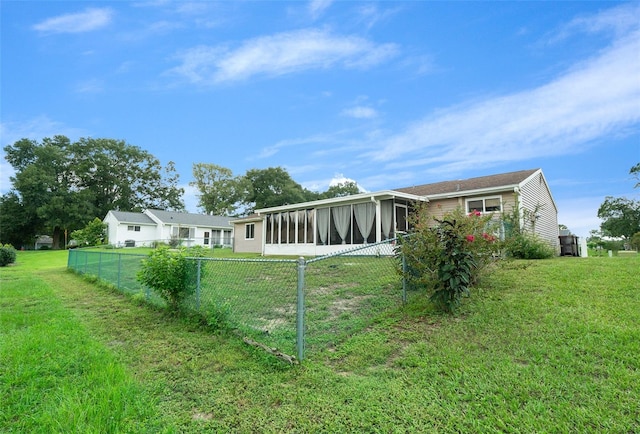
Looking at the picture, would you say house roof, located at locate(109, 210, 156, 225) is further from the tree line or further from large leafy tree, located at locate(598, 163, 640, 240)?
large leafy tree, located at locate(598, 163, 640, 240)

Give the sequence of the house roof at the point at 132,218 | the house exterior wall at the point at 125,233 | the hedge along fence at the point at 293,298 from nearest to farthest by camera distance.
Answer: the hedge along fence at the point at 293,298, the house exterior wall at the point at 125,233, the house roof at the point at 132,218

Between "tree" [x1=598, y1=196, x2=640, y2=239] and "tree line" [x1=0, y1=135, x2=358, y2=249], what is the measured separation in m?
27.5

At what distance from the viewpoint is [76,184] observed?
37.8 m

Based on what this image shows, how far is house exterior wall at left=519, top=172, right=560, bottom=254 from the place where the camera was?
1143cm

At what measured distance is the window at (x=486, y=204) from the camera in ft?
37.3

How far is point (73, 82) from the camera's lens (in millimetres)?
10766

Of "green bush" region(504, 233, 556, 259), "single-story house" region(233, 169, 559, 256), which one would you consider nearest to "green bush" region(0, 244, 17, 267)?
"single-story house" region(233, 169, 559, 256)

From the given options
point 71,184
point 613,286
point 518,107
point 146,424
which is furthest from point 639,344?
point 71,184

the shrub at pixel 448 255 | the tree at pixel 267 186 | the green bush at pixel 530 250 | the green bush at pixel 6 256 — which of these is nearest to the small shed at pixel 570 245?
the green bush at pixel 530 250

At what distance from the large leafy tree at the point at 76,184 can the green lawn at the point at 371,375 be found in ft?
120

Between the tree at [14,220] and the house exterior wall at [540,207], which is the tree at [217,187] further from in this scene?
the house exterior wall at [540,207]

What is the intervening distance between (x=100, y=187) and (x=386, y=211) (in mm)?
41225

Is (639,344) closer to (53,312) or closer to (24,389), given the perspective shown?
(24,389)

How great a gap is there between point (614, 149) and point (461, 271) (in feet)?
42.5
